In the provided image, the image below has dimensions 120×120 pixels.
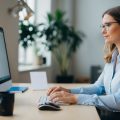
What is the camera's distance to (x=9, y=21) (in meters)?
3.74

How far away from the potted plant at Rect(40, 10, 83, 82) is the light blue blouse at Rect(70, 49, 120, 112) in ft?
10.3

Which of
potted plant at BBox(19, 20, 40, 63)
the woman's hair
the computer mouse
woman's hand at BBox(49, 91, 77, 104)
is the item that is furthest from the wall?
the computer mouse

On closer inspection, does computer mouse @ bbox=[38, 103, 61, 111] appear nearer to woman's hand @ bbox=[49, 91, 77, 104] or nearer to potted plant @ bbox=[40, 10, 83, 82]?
woman's hand @ bbox=[49, 91, 77, 104]

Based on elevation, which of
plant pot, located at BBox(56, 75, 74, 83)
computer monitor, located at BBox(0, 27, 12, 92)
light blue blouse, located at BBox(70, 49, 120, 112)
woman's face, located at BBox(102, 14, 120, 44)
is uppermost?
woman's face, located at BBox(102, 14, 120, 44)

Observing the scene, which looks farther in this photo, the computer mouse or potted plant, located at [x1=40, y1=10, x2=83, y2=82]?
potted plant, located at [x1=40, y1=10, x2=83, y2=82]

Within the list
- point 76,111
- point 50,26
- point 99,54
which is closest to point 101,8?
point 99,54

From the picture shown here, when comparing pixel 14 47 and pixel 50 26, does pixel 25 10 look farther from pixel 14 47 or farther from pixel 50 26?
pixel 50 26

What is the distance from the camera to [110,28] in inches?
79.6

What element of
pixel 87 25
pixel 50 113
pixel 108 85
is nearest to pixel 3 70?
pixel 50 113

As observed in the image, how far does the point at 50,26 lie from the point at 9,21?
1.98 m

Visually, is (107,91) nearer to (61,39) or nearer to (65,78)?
(61,39)

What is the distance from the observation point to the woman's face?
2.02m

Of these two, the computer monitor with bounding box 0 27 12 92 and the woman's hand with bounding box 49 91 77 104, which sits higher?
the computer monitor with bounding box 0 27 12 92

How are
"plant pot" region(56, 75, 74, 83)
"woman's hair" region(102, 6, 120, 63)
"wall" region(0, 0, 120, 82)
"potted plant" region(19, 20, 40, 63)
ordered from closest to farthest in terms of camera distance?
"woman's hair" region(102, 6, 120, 63) → "potted plant" region(19, 20, 40, 63) → "plant pot" region(56, 75, 74, 83) → "wall" region(0, 0, 120, 82)
